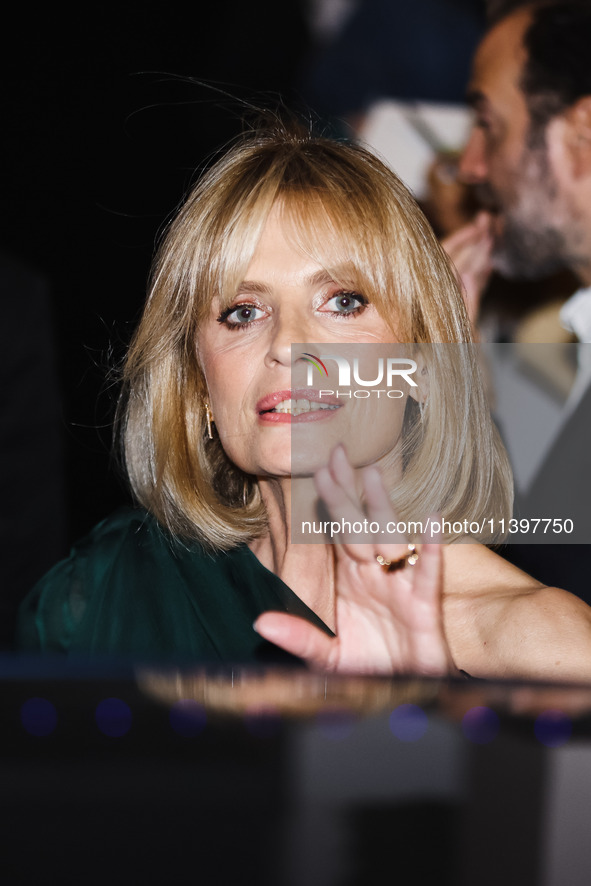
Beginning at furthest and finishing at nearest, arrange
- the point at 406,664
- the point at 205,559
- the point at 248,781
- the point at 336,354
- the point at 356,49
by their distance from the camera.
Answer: the point at 356,49 < the point at 205,559 < the point at 336,354 < the point at 406,664 < the point at 248,781

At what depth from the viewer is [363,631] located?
26.3 inches

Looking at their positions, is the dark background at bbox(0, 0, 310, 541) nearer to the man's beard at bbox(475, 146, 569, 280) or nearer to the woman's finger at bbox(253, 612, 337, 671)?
the man's beard at bbox(475, 146, 569, 280)

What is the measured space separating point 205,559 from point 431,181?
104cm

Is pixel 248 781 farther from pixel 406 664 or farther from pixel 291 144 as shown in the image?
pixel 291 144

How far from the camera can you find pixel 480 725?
0.37 m

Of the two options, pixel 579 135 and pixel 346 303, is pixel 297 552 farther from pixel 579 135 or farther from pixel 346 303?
pixel 579 135

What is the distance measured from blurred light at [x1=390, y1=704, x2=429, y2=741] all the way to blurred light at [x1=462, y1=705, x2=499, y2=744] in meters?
0.02

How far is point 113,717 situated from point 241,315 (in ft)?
1.90

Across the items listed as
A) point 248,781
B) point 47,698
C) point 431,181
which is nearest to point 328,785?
point 248,781

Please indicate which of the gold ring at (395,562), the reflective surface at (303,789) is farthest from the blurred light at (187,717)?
the gold ring at (395,562)

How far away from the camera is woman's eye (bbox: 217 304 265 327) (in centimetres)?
87

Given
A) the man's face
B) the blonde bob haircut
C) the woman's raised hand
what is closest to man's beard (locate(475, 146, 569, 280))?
the man's face

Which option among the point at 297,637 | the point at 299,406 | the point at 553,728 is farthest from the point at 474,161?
the point at 553,728

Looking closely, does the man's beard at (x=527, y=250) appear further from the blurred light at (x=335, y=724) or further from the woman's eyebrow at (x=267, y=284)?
the blurred light at (x=335, y=724)
